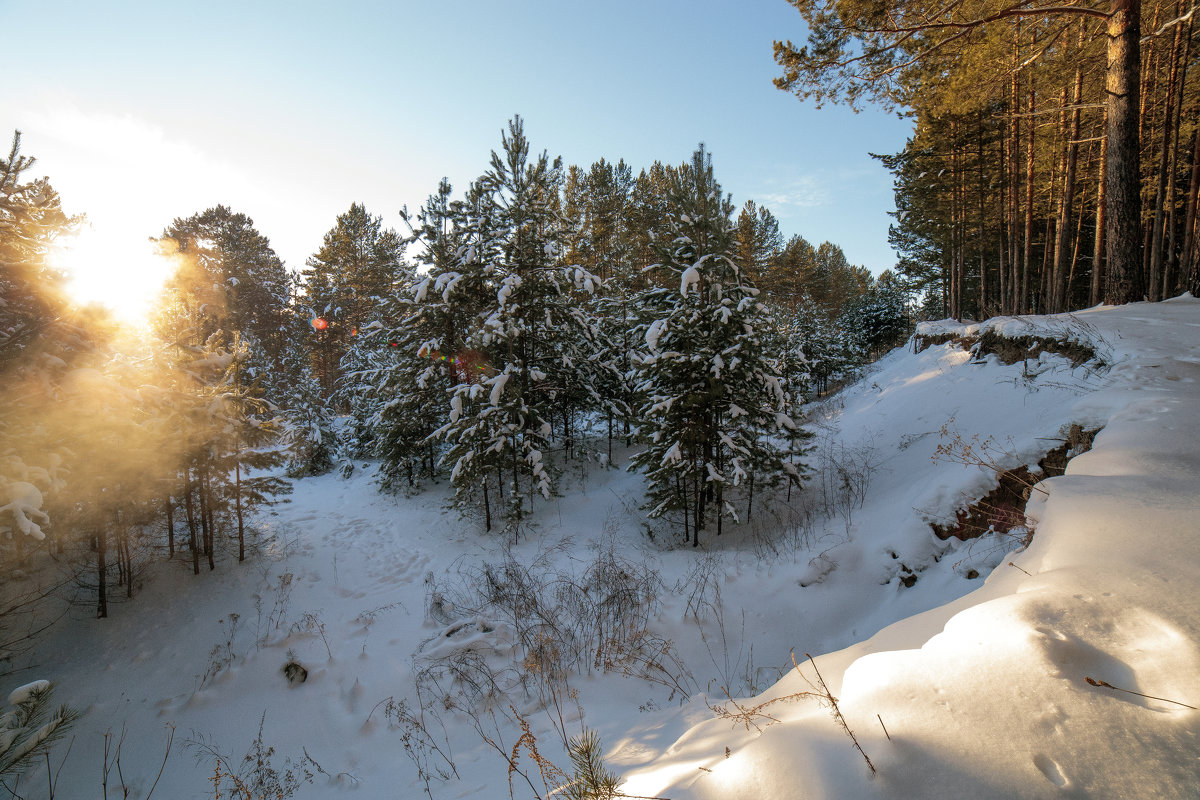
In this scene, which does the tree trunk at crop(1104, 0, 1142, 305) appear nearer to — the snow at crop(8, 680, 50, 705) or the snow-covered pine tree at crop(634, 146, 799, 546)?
the snow-covered pine tree at crop(634, 146, 799, 546)

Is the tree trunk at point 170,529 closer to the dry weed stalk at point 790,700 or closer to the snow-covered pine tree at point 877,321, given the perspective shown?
the dry weed stalk at point 790,700

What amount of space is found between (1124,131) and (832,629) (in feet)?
31.9

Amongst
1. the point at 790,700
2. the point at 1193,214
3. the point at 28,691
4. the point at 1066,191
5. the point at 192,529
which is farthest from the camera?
the point at 1066,191

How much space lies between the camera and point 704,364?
9094 millimetres

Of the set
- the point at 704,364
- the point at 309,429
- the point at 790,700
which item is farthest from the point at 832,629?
the point at 309,429

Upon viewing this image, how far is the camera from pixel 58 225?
656 centimetres

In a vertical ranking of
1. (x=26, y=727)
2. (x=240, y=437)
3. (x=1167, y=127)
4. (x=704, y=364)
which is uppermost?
(x=1167, y=127)

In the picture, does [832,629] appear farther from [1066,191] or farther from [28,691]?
[1066,191]

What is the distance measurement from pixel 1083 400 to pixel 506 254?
37.2 feet

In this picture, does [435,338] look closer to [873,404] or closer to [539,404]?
[539,404]

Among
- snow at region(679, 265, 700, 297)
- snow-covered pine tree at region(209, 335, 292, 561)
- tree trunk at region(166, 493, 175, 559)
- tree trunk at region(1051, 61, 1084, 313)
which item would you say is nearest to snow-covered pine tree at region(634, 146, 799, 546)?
snow at region(679, 265, 700, 297)

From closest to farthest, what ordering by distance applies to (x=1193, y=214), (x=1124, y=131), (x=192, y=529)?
(x=1124, y=131) < (x=192, y=529) < (x=1193, y=214)

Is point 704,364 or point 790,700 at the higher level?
point 704,364

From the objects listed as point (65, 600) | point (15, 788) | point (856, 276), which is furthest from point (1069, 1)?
point (856, 276)
